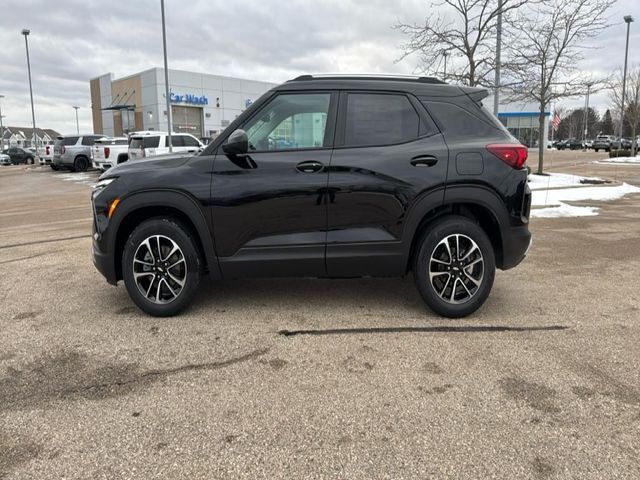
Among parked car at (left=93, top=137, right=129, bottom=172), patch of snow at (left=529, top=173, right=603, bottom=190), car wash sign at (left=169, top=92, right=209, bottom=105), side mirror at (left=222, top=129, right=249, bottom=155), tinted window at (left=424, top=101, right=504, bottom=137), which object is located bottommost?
patch of snow at (left=529, top=173, right=603, bottom=190)

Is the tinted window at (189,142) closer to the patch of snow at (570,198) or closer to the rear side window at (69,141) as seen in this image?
the rear side window at (69,141)

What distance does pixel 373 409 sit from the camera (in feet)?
9.87

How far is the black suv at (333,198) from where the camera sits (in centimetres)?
420

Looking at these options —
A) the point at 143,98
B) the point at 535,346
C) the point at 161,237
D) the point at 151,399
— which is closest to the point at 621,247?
the point at 535,346

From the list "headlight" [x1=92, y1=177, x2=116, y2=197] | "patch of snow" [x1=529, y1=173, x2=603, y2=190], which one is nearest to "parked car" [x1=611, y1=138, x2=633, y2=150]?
"patch of snow" [x1=529, y1=173, x2=603, y2=190]

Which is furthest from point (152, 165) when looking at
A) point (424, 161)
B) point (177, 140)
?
point (177, 140)

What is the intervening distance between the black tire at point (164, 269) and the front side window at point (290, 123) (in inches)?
37.9

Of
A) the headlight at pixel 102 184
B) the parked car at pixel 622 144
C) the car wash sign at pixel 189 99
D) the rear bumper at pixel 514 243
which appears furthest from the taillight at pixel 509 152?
the parked car at pixel 622 144

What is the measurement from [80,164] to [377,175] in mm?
27627

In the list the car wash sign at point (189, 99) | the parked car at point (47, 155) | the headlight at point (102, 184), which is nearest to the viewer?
the headlight at point (102, 184)

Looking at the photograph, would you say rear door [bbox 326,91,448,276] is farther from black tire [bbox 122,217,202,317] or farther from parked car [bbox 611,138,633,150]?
parked car [bbox 611,138,633,150]

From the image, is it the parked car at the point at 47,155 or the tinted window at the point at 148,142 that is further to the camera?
the parked car at the point at 47,155

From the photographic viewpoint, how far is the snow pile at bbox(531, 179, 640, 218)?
34.9 ft

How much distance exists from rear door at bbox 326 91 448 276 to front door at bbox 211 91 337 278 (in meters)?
0.12
